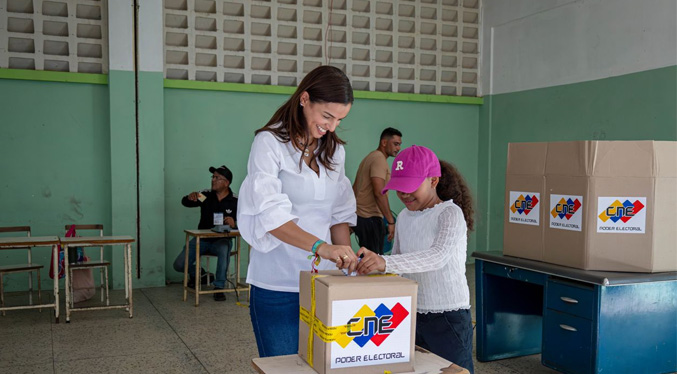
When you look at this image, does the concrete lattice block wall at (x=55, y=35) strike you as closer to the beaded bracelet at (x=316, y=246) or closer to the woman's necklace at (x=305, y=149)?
the woman's necklace at (x=305, y=149)

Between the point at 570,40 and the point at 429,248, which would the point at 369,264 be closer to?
the point at 429,248

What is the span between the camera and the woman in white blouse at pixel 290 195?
161 cm

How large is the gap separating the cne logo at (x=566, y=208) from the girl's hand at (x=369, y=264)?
1.70 m

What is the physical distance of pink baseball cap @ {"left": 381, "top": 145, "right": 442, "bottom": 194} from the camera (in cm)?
195

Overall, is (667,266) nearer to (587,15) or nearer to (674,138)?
(674,138)

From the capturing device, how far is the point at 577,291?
2973mm

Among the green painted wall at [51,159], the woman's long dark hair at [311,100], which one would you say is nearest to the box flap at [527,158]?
the woman's long dark hair at [311,100]

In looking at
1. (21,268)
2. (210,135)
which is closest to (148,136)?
(210,135)

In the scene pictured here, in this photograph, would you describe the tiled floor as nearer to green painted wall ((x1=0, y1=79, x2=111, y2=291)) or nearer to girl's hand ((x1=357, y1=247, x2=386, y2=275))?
green painted wall ((x1=0, y1=79, x2=111, y2=291))

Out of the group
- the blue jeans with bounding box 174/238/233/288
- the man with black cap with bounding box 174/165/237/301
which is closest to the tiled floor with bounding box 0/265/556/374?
the blue jeans with bounding box 174/238/233/288

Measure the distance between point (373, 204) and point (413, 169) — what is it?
3023 millimetres

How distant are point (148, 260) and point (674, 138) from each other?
4743 millimetres

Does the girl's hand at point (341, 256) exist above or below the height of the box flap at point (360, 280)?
above

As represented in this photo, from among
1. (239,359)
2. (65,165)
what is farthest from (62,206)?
(239,359)
